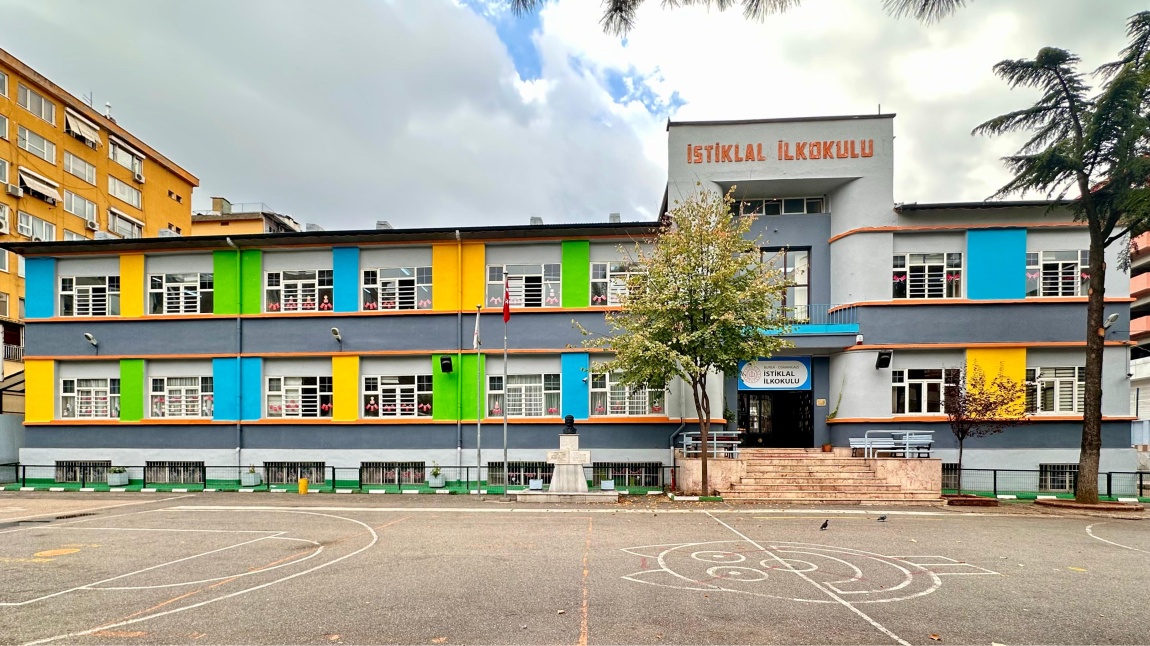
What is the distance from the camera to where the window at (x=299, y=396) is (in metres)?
23.4

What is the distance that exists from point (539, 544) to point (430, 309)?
13.2 meters

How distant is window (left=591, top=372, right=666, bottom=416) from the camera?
889 inches

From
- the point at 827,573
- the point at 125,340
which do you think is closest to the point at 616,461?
the point at 827,573

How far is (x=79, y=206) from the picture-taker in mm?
41094

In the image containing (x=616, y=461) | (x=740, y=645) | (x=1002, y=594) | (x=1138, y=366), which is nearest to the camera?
(x=740, y=645)

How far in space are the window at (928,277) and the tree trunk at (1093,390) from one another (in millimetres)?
4451

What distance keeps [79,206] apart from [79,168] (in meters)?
2.73

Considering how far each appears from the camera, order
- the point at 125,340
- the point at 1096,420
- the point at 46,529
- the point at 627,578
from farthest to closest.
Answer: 1. the point at 125,340
2. the point at 1096,420
3. the point at 46,529
4. the point at 627,578

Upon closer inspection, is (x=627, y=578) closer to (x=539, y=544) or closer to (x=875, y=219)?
(x=539, y=544)

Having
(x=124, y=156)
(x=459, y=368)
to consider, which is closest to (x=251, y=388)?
(x=459, y=368)

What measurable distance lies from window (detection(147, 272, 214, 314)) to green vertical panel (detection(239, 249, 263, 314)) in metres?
1.43

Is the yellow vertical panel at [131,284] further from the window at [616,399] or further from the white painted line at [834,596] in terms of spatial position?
the white painted line at [834,596]

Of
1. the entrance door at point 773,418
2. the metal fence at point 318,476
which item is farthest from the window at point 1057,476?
the metal fence at point 318,476

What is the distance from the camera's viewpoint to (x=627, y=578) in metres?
9.35
